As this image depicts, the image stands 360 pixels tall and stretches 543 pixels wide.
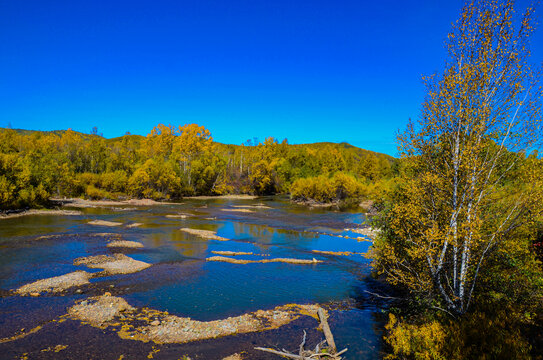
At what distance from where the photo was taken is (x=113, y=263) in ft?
84.2

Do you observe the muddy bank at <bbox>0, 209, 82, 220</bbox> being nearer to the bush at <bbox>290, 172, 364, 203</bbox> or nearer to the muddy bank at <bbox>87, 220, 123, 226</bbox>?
the muddy bank at <bbox>87, 220, 123, 226</bbox>

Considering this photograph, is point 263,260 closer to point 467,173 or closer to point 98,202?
point 467,173

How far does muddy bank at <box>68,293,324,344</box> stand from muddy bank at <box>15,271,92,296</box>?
3340 millimetres

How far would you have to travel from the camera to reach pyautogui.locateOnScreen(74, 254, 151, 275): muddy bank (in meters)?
24.1

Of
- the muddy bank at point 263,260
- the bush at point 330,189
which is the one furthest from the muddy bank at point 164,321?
the bush at point 330,189

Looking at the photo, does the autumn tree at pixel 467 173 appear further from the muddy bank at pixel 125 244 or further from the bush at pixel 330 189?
the bush at pixel 330 189

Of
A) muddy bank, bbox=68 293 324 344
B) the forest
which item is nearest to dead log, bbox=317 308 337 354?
muddy bank, bbox=68 293 324 344

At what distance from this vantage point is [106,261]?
26.1m

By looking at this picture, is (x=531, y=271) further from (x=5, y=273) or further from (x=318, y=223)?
(x=318, y=223)

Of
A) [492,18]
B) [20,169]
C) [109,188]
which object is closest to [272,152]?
[109,188]

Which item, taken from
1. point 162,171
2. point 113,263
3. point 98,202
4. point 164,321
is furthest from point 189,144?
point 164,321

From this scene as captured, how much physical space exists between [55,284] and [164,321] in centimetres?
981

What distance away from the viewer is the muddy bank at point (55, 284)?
1953 centimetres

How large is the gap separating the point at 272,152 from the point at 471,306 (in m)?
106
